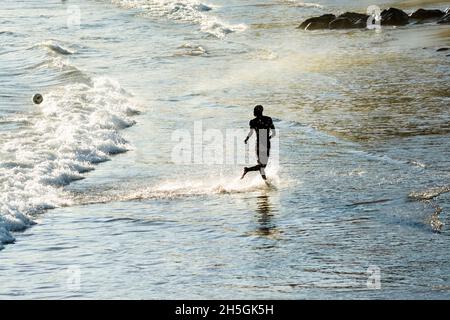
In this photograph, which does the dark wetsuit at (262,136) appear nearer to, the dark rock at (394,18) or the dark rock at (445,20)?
the dark rock at (445,20)

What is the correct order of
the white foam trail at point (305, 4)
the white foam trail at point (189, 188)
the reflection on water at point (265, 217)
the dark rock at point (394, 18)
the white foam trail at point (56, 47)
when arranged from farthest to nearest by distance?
the white foam trail at point (305, 4), the dark rock at point (394, 18), the white foam trail at point (56, 47), the white foam trail at point (189, 188), the reflection on water at point (265, 217)

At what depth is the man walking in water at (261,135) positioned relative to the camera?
17.5 m

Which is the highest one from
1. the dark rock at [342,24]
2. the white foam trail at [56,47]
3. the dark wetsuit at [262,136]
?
the dark rock at [342,24]

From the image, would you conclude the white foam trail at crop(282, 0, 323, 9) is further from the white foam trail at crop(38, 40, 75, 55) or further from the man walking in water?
the man walking in water

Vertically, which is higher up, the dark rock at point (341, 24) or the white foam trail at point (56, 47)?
the dark rock at point (341, 24)

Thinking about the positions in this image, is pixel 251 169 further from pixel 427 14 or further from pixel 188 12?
pixel 188 12

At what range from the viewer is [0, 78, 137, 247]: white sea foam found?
17.4 m

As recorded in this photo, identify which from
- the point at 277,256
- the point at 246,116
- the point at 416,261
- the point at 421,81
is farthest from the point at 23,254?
the point at 421,81

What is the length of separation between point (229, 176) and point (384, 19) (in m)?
27.1

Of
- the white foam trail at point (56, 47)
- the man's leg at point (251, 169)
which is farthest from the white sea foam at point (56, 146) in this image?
the white foam trail at point (56, 47)

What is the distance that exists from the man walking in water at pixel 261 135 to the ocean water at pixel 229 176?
0.40 metres

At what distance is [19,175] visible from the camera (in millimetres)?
19578

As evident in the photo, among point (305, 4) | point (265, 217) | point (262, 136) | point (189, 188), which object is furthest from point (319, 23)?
point (265, 217)
